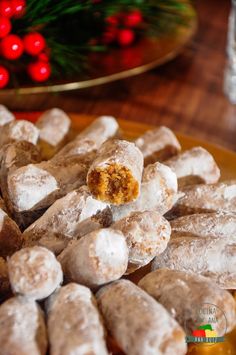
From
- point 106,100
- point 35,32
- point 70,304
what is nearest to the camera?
point 70,304

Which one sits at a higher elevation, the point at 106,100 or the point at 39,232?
the point at 39,232

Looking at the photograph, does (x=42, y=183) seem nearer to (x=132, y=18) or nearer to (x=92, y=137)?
(x=92, y=137)

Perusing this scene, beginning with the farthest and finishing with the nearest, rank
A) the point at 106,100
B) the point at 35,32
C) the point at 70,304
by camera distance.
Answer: the point at 106,100 < the point at 35,32 < the point at 70,304

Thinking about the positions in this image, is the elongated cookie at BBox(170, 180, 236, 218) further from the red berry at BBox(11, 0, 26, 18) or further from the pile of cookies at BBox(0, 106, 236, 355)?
the red berry at BBox(11, 0, 26, 18)

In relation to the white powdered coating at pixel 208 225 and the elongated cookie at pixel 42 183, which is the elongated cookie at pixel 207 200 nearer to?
the white powdered coating at pixel 208 225

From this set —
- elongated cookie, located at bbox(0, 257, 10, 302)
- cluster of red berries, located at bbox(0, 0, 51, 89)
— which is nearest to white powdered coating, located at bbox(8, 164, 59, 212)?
elongated cookie, located at bbox(0, 257, 10, 302)

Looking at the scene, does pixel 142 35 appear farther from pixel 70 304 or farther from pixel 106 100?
pixel 70 304

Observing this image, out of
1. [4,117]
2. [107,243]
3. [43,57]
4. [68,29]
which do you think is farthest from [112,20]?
[107,243]

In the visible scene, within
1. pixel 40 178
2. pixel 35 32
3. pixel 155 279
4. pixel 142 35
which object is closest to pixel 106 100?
pixel 142 35
